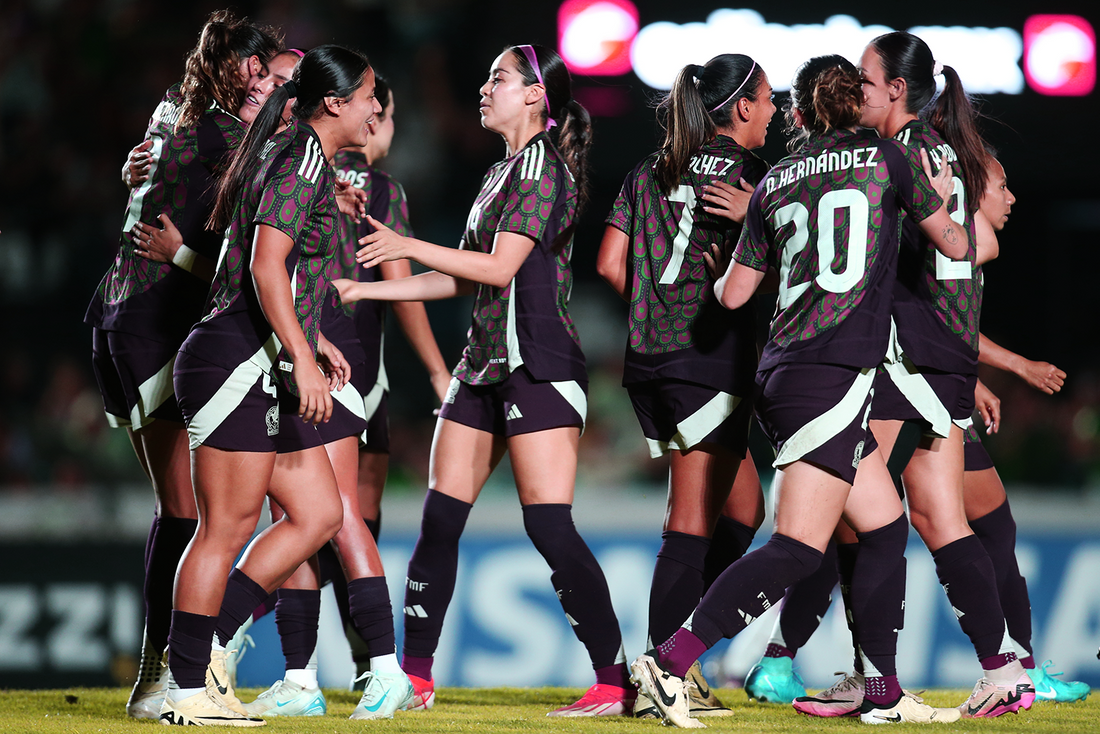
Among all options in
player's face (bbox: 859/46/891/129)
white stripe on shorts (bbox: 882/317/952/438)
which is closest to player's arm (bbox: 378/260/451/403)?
white stripe on shorts (bbox: 882/317/952/438)

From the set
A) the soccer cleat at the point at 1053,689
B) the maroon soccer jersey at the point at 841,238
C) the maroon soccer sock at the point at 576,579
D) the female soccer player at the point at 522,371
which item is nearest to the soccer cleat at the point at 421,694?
the female soccer player at the point at 522,371

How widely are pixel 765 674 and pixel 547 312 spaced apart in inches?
57.1

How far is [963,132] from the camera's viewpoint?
11.7ft

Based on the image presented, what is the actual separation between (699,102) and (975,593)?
5.61 feet

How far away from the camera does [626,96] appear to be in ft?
25.0

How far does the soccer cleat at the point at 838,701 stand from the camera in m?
3.58

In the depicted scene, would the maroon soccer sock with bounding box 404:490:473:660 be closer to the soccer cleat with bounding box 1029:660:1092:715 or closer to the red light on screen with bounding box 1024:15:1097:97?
the soccer cleat with bounding box 1029:660:1092:715

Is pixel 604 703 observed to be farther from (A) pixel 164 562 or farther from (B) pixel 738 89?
(B) pixel 738 89

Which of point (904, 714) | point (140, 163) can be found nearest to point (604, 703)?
point (904, 714)

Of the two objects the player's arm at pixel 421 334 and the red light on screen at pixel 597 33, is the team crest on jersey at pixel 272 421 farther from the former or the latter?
the red light on screen at pixel 597 33

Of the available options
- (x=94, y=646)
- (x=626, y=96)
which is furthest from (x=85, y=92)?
(x=94, y=646)

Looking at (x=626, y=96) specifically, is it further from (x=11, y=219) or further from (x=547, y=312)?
(x=11, y=219)

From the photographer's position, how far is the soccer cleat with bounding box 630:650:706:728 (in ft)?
9.99

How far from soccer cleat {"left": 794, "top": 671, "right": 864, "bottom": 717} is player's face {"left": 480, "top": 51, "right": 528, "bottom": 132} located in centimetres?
207
